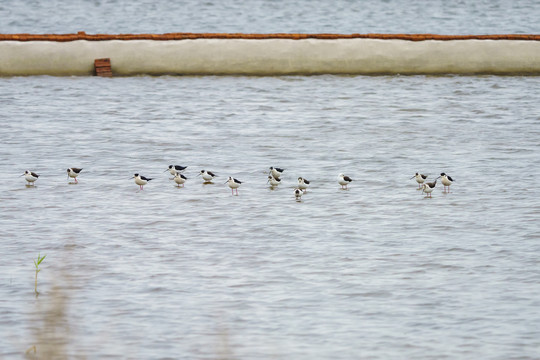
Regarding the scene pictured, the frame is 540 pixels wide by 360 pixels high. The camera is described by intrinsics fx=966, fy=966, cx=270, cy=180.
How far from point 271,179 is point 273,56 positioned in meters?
14.3

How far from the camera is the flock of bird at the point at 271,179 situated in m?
16.6

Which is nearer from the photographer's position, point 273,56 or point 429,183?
point 429,183

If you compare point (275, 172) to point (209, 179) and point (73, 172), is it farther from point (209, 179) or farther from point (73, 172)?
point (73, 172)

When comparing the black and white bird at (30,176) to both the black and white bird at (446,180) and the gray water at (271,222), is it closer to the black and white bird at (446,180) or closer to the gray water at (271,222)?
the gray water at (271,222)

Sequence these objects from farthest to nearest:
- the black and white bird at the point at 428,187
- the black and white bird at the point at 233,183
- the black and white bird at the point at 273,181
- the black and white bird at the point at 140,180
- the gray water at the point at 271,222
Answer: the black and white bird at the point at 273,181, the black and white bird at the point at 140,180, the black and white bird at the point at 233,183, the black and white bird at the point at 428,187, the gray water at the point at 271,222

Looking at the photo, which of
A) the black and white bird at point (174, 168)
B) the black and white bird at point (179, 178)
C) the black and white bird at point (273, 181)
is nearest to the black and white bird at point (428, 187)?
the black and white bird at point (273, 181)

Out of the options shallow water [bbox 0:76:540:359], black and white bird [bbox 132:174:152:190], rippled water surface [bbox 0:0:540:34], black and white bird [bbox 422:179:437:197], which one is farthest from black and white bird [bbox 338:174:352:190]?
rippled water surface [bbox 0:0:540:34]

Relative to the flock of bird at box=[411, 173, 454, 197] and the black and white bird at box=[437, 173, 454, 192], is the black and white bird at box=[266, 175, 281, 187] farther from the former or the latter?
the black and white bird at box=[437, 173, 454, 192]

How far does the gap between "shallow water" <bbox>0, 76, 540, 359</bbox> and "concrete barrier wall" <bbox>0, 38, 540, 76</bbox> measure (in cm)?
370

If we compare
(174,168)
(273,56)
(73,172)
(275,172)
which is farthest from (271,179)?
(273,56)

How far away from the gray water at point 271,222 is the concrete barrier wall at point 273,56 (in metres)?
0.72

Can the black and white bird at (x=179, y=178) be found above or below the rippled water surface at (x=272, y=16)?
below

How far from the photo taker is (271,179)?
679 inches

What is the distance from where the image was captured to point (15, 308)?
10.7 m
